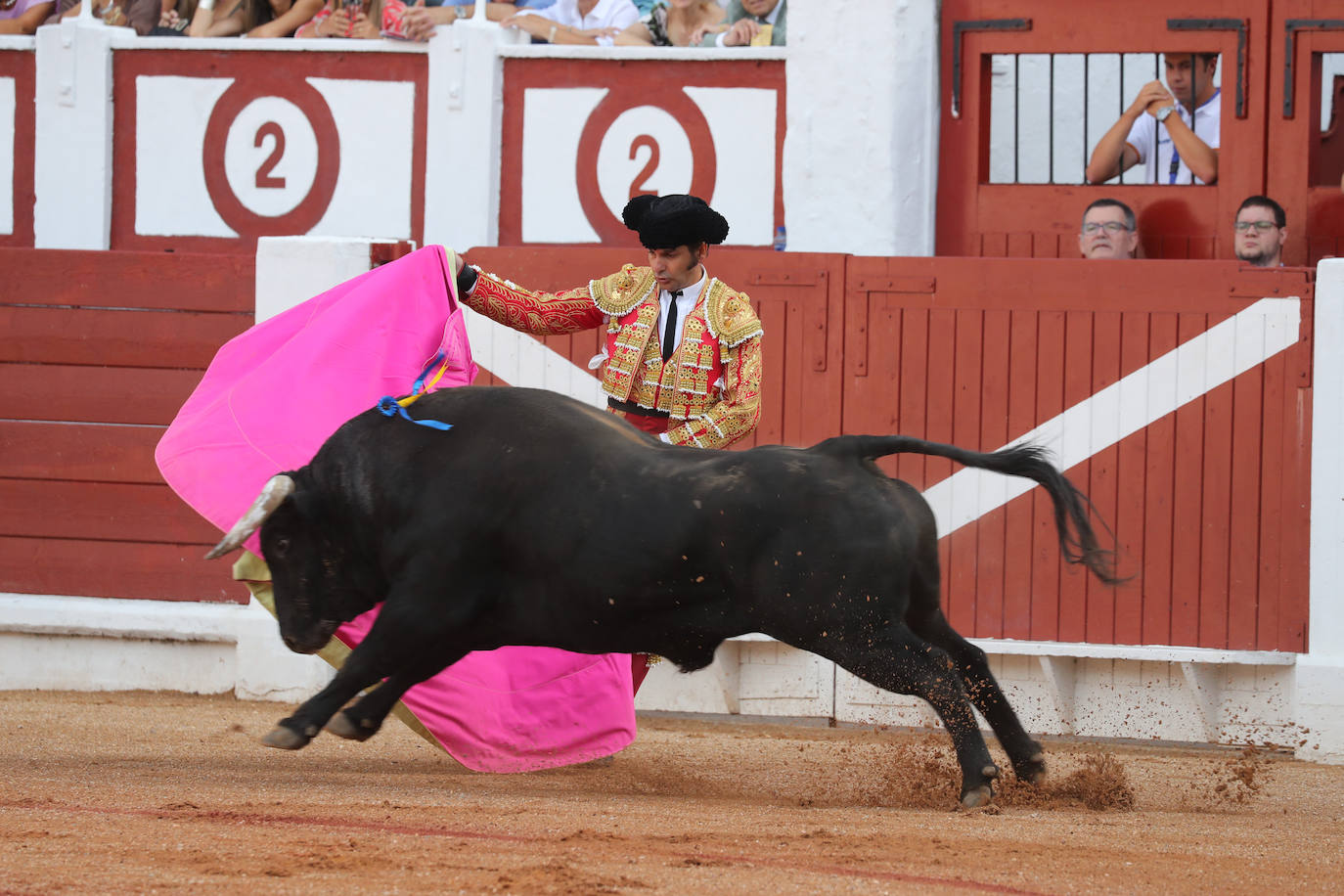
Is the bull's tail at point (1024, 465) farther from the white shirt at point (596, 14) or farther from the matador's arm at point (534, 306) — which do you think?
the white shirt at point (596, 14)

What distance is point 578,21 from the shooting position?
24.5 ft

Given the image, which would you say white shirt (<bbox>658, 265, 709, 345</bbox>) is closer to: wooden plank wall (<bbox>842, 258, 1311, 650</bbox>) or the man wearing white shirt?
the man wearing white shirt

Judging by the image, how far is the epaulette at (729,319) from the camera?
4.41 m

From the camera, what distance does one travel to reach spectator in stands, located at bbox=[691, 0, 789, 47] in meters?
7.01

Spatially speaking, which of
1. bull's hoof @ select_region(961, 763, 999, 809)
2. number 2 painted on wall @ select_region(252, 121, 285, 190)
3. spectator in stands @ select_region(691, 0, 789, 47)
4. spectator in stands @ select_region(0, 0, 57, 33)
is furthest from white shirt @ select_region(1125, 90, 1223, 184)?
spectator in stands @ select_region(0, 0, 57, 33)

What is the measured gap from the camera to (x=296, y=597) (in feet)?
12.9

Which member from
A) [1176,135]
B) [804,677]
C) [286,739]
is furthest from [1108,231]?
[286,739]

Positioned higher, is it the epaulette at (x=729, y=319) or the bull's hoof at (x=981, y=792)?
the epaulette at (x=729, y=319)

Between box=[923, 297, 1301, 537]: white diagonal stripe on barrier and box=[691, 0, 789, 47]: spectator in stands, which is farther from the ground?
box=[691, 0, 789, 47]: spectator in stands

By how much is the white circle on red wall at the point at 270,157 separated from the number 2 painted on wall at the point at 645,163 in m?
1.46

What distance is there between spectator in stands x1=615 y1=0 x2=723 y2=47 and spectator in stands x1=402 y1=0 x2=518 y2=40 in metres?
0.49

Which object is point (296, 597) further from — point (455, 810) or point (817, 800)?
point (817, 800)

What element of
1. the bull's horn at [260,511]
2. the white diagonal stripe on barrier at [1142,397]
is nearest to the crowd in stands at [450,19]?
the white diagonal stripe on barrier at [1142,397]

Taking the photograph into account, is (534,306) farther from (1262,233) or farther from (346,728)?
(1262,233)
